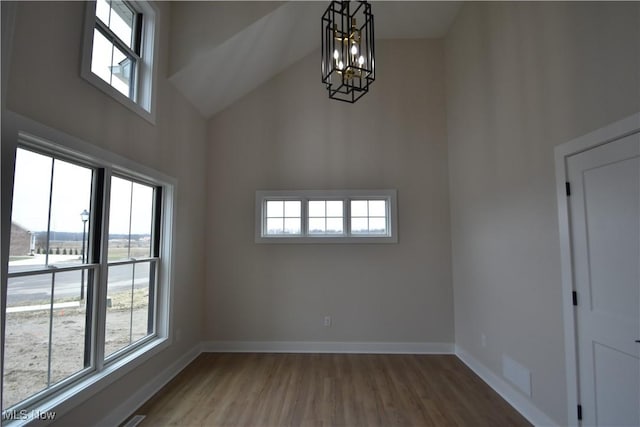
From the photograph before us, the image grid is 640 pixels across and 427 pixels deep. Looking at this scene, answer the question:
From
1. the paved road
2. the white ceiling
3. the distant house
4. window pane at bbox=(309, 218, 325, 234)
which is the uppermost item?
the white ceiling

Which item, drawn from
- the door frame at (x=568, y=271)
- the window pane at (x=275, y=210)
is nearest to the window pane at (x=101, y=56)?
the window pane at (x=275, y=210)

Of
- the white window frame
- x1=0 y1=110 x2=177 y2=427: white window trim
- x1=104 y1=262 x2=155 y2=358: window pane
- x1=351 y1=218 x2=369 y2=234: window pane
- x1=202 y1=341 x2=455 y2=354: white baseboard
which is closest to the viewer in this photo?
x1=0 y1=110 x2=177 y2=427: white window trim

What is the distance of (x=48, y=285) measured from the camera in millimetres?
1938

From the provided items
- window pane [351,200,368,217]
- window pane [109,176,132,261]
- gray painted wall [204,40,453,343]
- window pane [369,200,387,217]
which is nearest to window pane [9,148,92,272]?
window pane [109,176,132,261]

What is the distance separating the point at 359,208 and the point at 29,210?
3.41m

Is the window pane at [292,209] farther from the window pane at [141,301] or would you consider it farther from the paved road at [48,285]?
the paved road at [48,285]

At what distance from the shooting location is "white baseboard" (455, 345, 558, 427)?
241 centimetres

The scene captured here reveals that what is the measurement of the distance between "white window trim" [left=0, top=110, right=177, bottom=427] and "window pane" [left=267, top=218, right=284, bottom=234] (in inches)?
52.3

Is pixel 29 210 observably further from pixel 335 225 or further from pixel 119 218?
pixel 335 225

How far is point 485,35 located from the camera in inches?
127

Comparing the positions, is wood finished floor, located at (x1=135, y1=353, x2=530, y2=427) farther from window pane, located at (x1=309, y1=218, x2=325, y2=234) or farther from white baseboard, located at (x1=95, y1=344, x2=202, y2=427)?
window pane, located at (x1=309, y1=218, x2=325, y2=234)

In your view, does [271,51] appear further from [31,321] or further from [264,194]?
[31,321]

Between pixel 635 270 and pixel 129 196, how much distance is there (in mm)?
3760

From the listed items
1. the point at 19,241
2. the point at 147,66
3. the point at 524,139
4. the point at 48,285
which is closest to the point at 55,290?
the point at 48,285
